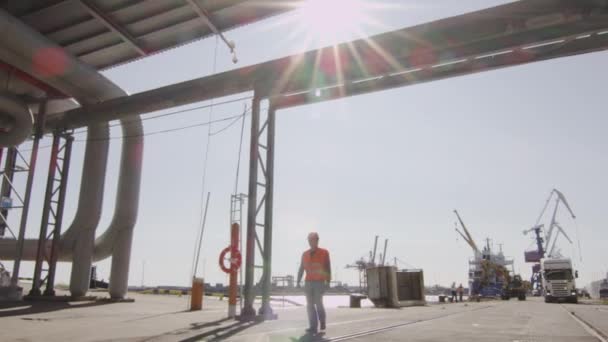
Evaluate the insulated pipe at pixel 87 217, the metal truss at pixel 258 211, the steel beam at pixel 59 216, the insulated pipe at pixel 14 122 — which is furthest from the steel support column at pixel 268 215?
the insulated pipe at pixel 14 122

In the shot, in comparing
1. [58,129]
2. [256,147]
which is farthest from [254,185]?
[58,129]

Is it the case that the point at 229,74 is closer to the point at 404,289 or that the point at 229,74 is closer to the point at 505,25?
the point at 505,25

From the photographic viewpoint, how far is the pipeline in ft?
49.3

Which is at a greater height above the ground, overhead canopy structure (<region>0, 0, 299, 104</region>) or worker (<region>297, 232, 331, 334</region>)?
overhead canopy structure (<region>0, 0, 299, 104</region>)

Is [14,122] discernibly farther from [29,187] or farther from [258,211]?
[258,211]

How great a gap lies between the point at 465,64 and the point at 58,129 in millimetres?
15038

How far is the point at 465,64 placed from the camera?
11.3 m

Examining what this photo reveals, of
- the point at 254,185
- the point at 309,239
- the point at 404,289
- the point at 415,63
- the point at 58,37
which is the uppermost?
the point at 58,37

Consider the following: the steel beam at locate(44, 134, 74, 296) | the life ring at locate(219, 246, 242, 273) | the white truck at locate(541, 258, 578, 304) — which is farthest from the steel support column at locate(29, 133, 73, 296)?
the white truck at locate(541, 258, 578, 304)

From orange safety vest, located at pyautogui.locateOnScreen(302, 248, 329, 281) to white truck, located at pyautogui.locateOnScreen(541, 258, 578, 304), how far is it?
3331 cm

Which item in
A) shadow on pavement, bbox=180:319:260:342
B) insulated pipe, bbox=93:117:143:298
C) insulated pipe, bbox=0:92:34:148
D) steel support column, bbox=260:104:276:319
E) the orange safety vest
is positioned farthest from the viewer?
insulated pipe, bbox=93:117:143:298

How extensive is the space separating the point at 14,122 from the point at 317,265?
1483cm

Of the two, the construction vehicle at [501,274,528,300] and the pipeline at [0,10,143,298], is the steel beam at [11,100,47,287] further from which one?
the construction vehicle at [501,274,528,300]

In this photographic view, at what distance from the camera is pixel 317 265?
296 inches
